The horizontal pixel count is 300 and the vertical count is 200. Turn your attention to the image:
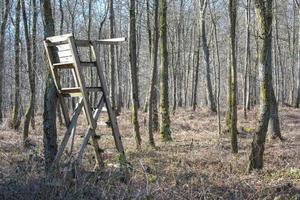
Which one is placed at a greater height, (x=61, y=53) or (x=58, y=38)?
(x=58, y=38)

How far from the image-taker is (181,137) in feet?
54.3

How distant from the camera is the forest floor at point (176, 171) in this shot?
5820mm

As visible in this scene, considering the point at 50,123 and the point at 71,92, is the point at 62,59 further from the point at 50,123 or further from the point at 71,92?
the point at 50,123

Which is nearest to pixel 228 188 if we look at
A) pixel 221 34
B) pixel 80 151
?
pixel 80 151

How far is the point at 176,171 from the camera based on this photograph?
9.47m

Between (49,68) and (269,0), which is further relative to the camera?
(269,0)

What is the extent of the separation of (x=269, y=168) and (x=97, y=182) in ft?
17.7

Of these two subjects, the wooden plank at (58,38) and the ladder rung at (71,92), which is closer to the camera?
the wooden plank at (58,38)

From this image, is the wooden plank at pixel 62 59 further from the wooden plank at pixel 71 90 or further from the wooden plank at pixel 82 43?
the wooden plank at pixel 71 90

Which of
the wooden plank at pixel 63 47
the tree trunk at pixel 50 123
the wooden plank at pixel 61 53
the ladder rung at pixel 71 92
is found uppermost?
the wooden plank at pixel 63 47

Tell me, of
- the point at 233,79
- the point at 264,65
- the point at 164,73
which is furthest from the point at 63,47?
the point at 164,73

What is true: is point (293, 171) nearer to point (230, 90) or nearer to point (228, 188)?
point (228, 188)

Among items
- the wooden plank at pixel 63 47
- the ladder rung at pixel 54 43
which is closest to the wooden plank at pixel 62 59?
the wooden plank at pixel 63 47

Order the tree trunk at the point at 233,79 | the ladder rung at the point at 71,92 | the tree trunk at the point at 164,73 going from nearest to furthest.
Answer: the ladder rung at the point at 71,92 < the tree trunk at the point at 233,79 < the tree trunk at the point at 164,73
